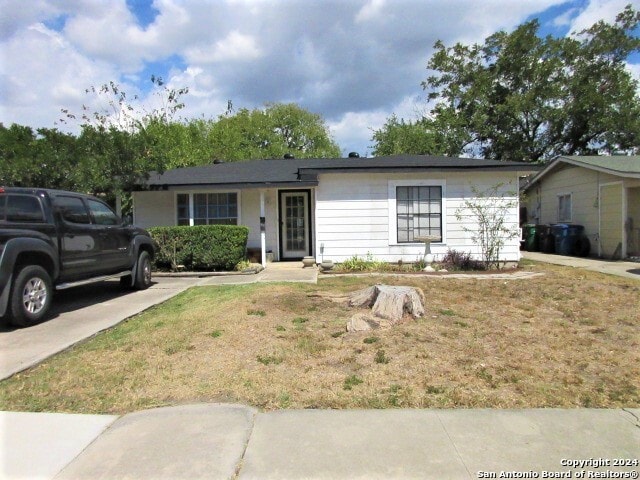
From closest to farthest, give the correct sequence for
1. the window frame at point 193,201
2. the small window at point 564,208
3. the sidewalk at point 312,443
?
the sidewalk at point 312,443, the window frame at point 193,201, the small window at point 564,208

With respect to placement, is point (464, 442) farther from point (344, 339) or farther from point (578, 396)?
point (344, 339)

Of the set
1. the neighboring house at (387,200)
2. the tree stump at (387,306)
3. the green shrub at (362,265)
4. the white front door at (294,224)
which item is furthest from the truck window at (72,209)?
the white front door at (294,224)

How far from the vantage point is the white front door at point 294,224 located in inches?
591

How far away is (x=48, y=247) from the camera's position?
276 inches

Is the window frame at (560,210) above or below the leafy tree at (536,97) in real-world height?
below

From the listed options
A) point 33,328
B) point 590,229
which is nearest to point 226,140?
point 590,229

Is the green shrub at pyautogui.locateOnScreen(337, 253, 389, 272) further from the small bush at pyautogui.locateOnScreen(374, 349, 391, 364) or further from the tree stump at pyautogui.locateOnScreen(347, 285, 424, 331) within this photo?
the small bush at pyautogui.locateOnScreen(374, 349, 391, 364)

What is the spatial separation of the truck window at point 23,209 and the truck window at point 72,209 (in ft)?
1.08

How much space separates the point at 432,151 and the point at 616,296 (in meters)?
23.6

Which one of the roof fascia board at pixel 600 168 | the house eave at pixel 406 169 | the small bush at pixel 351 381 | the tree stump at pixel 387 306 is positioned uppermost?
the roof fascia board at pixel 600 168

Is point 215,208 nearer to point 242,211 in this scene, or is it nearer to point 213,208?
point 213,208

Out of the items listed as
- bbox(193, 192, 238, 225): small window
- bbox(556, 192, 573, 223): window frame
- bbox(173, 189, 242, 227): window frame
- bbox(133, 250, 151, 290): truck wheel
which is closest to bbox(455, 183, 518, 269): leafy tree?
bbox(173, 189, 242, 227): window frame

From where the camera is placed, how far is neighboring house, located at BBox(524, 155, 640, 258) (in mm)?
15672

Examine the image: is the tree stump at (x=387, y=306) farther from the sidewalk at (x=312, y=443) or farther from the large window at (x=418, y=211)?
the large window at (x=418, y=211)
